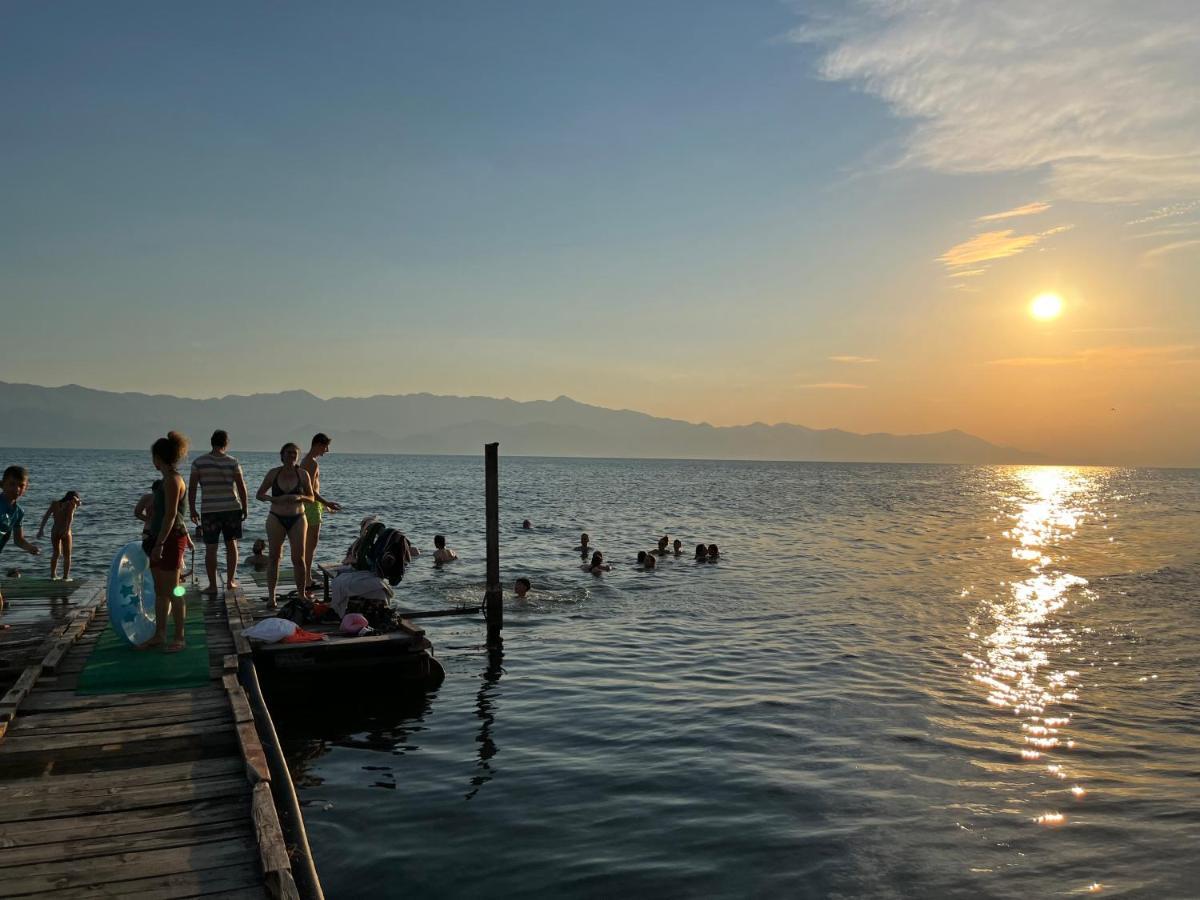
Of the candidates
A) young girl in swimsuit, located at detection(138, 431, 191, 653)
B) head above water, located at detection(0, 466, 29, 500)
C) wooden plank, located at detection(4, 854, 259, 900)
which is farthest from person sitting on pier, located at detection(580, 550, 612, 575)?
wooden plank, located at detection(4, 854, 259, 900)

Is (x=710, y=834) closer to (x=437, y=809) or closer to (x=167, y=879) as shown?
(x=437, y=809)

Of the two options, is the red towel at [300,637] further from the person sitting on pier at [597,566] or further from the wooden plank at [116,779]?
the person sitting on pier at [597,566]

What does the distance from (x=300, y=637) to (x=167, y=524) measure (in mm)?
2951

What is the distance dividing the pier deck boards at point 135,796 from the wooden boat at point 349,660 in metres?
2.07

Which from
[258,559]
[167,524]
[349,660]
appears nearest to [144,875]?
[167,524]

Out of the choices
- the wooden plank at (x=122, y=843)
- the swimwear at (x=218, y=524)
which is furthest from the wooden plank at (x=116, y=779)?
the swimwear at (x=218, y=524)

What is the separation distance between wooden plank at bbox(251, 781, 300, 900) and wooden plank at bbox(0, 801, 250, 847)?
202 mm

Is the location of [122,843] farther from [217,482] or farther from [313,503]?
[313,503]

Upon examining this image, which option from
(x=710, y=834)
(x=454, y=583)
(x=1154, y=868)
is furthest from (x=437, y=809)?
(x=454, y=583)

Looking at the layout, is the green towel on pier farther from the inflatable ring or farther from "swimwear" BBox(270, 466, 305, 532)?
"swimwear" BBox(270, 466, 305, 532)

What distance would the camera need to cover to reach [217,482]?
1252 centimetres

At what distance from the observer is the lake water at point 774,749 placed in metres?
7.52

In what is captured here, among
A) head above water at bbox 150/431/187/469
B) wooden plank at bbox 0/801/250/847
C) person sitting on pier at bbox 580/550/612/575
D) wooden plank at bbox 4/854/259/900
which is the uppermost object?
head above water at bbox 150/431/187/469

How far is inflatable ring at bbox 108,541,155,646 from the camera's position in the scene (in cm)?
977
